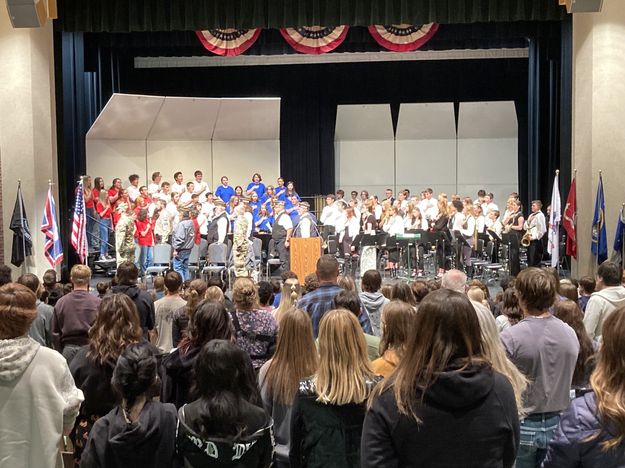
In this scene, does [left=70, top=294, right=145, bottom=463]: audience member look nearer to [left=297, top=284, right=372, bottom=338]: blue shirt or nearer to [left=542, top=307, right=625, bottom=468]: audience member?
[left=297, top=284, right=372, bottom=338]: blue shirt

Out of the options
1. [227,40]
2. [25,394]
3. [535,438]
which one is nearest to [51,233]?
[227,40]

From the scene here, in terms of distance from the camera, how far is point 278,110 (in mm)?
20156

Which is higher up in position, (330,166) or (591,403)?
(330,166)

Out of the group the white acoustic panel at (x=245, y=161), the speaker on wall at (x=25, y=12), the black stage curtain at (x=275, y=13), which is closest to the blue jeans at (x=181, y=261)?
the black stage curtain at (x=275, y=13)

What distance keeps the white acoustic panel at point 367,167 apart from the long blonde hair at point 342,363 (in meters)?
19.0

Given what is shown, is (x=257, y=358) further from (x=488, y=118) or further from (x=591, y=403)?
(x=488, y=118)

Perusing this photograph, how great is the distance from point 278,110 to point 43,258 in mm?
8601

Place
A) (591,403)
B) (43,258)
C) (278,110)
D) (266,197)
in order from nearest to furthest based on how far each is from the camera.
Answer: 1. (591,403)
2. (43,258)
3. (266,197)
4. (278,110)

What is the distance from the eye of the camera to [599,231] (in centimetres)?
1226

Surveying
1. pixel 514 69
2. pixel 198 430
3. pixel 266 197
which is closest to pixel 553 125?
pixel 514 69

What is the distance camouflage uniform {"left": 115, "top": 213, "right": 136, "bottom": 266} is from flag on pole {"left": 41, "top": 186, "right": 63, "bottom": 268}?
4.89ft

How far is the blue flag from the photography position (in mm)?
12148

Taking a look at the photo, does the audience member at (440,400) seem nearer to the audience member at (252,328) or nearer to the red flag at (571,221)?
the audience member at (252,328)

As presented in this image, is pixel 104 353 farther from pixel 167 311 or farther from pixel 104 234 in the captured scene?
pixel 104 234
